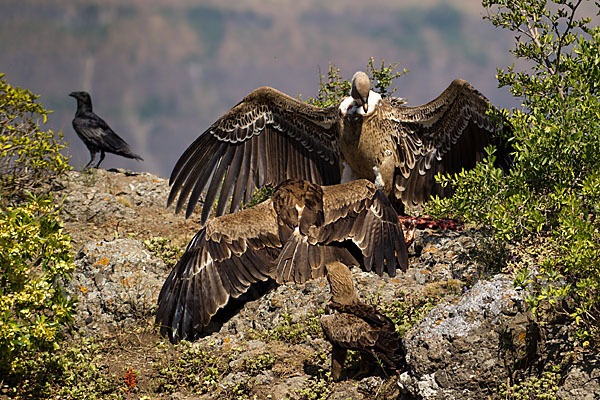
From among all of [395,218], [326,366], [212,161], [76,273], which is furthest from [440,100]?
[76,273]

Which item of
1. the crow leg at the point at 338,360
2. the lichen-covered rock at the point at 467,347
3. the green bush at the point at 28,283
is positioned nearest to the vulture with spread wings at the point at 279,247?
the green bush at the point at 28,283

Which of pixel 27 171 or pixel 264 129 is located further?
pixel 27 171

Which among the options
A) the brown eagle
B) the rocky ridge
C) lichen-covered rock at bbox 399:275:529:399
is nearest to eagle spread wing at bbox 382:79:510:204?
the rocky ridge

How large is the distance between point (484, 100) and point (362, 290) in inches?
120

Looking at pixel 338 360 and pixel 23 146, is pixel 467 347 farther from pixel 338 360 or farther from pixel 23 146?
pixel 23 146

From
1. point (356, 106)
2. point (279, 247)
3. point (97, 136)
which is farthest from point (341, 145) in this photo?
point (97, 136)

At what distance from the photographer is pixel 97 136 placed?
12.6 m

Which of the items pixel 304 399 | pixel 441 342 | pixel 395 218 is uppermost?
pixel 395 218

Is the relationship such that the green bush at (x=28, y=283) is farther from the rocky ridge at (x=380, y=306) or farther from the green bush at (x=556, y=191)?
the green bush at (x=556, y=191)

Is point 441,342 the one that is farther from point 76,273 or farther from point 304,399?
point 76,273

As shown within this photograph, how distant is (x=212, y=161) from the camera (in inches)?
362

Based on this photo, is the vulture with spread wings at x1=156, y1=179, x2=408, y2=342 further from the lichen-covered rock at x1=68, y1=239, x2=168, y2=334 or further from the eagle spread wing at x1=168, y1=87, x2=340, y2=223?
the eagle spread wing at x1=168, y1=87, x2=340, y2=223

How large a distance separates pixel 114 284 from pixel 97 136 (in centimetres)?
633

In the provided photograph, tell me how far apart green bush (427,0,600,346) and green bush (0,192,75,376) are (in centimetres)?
383
